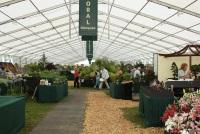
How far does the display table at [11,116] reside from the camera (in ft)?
24.2

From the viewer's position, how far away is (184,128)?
515cm

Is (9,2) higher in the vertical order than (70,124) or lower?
higher

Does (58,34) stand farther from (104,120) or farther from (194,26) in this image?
(104,120)

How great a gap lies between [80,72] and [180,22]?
11.4 metres

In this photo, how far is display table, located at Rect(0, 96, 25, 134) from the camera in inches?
290

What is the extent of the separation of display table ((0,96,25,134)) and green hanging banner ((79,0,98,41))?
29.9 ft

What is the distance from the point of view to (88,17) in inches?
722

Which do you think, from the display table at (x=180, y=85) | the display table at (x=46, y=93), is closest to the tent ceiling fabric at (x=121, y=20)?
the display table at (x=46, y=93)

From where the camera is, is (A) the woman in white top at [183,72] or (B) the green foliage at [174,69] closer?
(A) the woman in white top at [183,72]

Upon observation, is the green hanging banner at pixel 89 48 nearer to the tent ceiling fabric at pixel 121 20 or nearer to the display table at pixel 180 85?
the tent ceiling fabric at pixel 121 20

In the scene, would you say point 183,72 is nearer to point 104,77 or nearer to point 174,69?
point 174,69

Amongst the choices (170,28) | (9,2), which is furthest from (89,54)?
(9,2)

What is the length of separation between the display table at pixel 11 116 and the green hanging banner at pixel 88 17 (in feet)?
29.9

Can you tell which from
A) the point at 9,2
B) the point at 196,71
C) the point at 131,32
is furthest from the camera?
the point at 131,32
